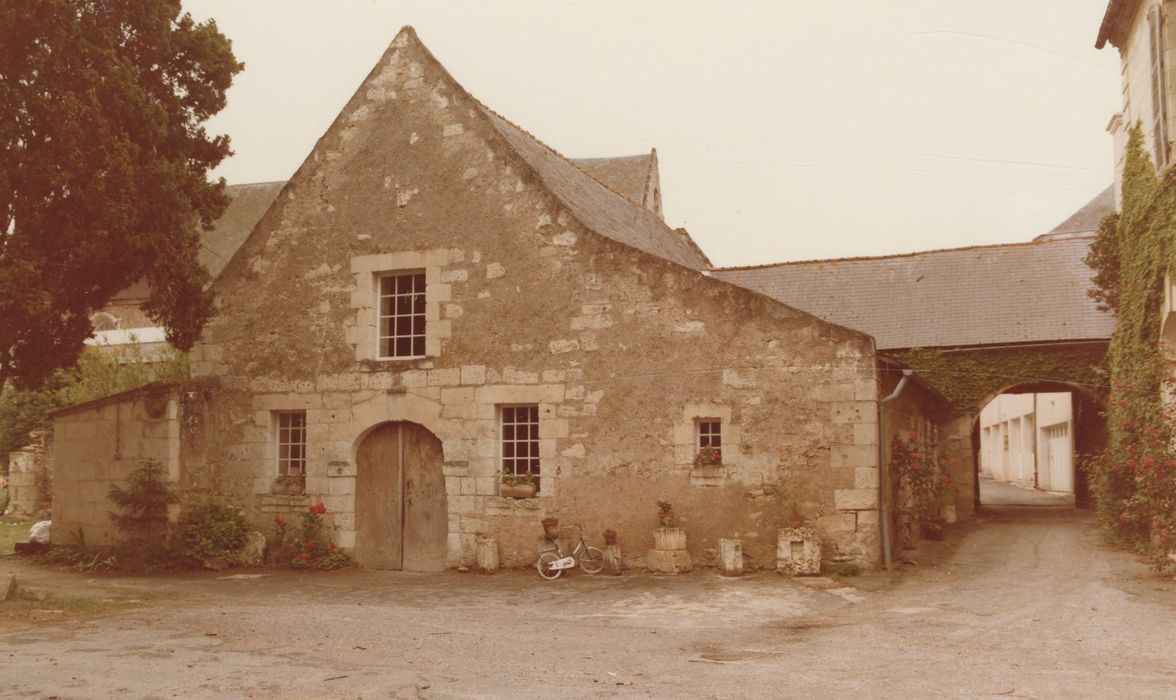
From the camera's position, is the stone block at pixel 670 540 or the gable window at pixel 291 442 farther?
the gable window at pixel 291 442

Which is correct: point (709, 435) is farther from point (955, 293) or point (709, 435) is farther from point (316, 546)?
point (955, 293)

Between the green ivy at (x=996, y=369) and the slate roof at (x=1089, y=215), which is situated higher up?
the slate roof at (x=1089, y=215)

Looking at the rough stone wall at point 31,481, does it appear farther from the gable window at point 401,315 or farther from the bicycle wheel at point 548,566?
the bicycle wheel at point 548,566

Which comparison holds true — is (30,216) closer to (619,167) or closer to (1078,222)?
(619,167)

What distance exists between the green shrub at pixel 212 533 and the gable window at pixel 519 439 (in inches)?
142

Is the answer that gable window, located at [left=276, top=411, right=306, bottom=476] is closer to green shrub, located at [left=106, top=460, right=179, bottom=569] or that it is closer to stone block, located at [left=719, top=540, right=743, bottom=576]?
green shrub, located at [left=106, top=460, right=179, bottom=569]

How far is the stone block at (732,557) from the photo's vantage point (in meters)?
11.2

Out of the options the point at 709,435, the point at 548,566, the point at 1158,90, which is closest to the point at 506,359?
the point at 548,566

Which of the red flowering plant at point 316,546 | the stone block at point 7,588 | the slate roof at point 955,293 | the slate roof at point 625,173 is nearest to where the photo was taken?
the stone block at point 7,588

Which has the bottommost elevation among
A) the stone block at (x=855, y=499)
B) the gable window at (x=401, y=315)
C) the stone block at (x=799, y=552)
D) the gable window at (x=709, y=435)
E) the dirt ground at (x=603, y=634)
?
the dirt ground at (x=603, y=634)

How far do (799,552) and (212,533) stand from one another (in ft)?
24.0

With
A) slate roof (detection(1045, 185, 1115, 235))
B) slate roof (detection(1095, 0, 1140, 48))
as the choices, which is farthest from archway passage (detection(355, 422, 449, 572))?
slate roof (detection(1045, 185, 1115, 235))

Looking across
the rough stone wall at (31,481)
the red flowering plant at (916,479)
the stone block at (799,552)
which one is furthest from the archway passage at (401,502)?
the rough stone wall at (31,481)

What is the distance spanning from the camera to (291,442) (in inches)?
543
